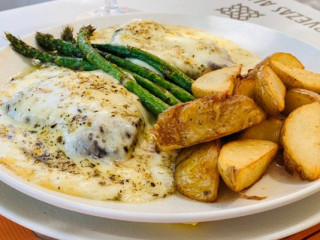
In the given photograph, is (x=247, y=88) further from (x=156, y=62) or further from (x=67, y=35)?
(x=67, y=35)

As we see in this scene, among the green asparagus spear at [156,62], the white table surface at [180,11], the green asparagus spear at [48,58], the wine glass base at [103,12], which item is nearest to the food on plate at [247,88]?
the green asparagus spear at [156,62]

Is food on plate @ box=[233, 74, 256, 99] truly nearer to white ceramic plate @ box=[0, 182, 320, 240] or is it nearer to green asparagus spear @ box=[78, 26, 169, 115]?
green asparagus spear @ box=[78, 26, 169, 115]

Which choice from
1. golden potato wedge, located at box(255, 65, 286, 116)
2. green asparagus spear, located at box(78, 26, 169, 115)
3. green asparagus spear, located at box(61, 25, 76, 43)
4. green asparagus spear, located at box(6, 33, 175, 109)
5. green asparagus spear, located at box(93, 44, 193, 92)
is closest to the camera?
golden potato wedge, located at box(255, 65, 286, 116)

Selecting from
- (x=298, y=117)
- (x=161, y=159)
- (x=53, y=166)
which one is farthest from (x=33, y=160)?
(x=298, y=117)

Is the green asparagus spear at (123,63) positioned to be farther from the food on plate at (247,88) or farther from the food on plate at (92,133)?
the food on plate at (247,88)

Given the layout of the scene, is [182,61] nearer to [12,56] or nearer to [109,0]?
[12,56]

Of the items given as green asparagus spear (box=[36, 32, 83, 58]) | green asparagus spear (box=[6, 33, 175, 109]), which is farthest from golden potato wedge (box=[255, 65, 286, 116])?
green asparagus spear (box=[36, 32, 83, 58])
